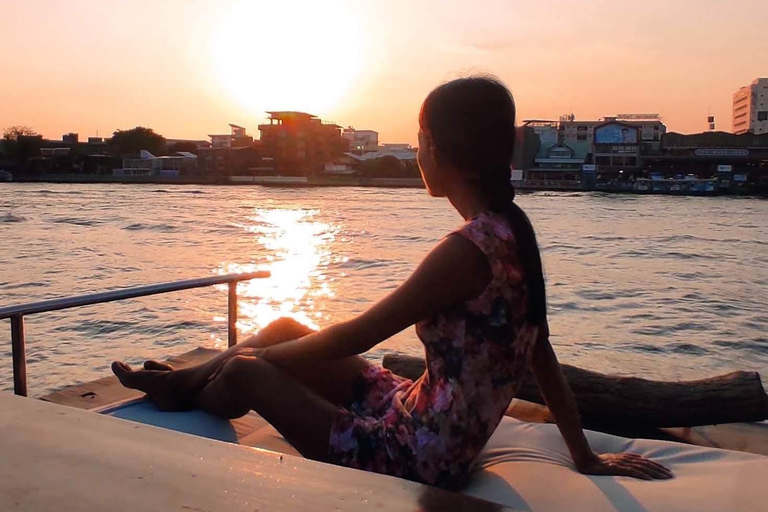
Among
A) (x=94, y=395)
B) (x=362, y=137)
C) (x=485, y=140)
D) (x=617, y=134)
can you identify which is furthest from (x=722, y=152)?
(x=362, y=137)

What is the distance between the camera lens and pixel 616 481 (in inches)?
71.9

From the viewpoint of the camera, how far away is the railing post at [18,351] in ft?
8.79

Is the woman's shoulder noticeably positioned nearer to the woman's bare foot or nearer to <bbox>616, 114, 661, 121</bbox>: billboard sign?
the woman's bare foot

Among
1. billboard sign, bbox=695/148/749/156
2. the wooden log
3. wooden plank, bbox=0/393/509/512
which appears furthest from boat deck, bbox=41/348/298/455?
billboard sign, bbox=695/148/749/156

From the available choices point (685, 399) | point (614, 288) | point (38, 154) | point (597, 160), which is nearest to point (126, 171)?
point (38, 154)

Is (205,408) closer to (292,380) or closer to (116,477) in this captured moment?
(292,380)

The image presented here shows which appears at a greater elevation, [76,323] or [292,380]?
[292,380]

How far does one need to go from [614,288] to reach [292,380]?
37.6ft

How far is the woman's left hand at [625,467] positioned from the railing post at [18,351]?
1.95 metres

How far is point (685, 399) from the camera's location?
3893mm

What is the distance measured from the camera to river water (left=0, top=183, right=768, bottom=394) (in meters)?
7.87

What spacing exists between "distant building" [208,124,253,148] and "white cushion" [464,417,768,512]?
81.5 metres

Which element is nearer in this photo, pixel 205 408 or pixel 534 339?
pixel 534 339

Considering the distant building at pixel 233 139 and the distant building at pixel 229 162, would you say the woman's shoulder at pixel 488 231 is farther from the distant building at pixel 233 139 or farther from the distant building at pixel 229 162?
the distant building at pixel 233 139
